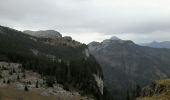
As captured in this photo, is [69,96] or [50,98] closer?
[50,98]

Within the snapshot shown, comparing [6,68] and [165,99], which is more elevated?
[6,68]

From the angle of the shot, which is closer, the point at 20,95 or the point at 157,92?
the point at 20,95

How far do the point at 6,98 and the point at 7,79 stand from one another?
40.6 meters

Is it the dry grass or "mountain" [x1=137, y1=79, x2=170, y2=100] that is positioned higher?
the dry grass

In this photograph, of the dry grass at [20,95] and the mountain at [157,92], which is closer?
the dry grass at [20,95]

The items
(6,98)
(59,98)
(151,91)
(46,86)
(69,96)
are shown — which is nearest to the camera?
(6,98)

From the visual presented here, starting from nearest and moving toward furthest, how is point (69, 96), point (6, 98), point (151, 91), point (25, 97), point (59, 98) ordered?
point (6, 98), point (25, 97), point (59, 98), point (69, 96), point (151, 91)

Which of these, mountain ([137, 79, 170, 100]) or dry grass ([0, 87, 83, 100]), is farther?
mountain ([137, 79, 170, 100])

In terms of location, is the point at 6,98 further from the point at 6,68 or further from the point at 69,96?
the point at 6,68

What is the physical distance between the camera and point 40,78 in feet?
630

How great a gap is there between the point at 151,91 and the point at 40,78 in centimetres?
6520

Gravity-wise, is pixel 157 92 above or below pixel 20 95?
below

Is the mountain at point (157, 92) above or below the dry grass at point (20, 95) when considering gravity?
below

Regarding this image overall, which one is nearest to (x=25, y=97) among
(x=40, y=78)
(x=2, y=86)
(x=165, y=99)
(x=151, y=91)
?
(x=2, y=86)
